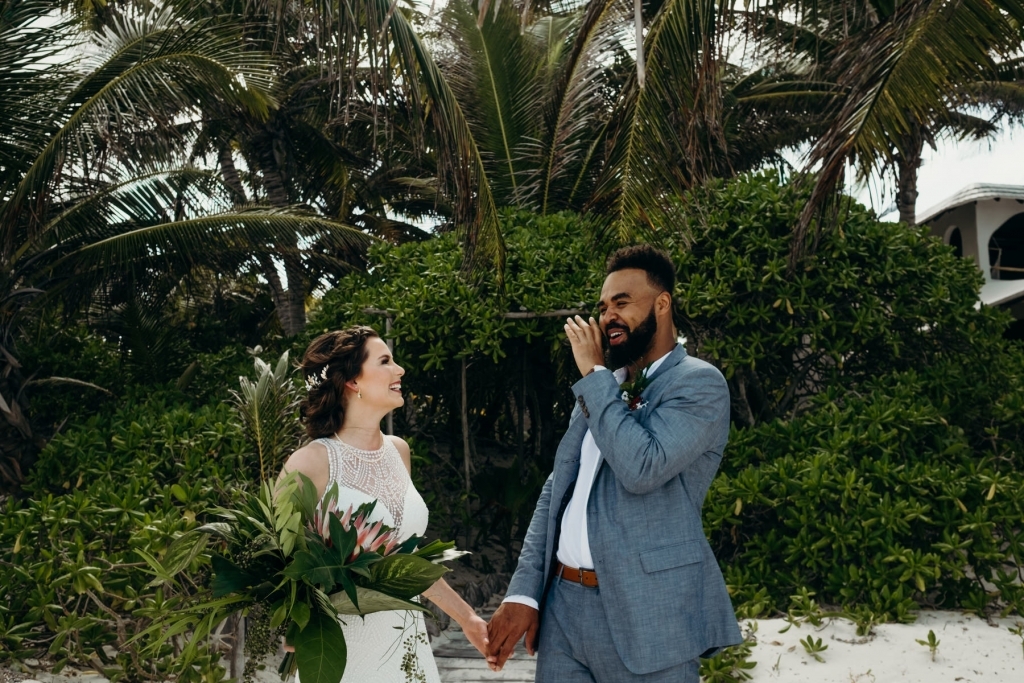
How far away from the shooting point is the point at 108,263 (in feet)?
32.0

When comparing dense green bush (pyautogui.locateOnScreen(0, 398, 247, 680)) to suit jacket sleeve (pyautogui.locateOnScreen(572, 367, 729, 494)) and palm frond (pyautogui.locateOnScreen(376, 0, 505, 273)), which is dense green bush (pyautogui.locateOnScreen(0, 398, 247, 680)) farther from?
suit jacket sleeve (pyautogui.locateOnScreen(572, 367, 729, 494))

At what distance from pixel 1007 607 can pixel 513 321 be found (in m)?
4.20

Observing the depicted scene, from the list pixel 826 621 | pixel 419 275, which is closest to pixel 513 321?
pixel 419 275

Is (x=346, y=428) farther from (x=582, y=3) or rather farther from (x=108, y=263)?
(x=582, y=3)

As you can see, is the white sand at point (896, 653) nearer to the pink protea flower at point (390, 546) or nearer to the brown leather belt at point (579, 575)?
the brown leather belt at point (579, 575)

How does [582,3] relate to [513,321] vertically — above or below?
above

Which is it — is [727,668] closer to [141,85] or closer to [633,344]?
[633,344]

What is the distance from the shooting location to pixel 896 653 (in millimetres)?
5883

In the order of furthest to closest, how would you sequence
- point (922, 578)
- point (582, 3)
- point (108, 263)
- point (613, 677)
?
point (582, 3), point (108, 263), point (922, 578), point (613, 677)

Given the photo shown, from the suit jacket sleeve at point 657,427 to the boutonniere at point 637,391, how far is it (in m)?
0.11

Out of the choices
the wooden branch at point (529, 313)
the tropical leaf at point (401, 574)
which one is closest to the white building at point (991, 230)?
the wooden branch at point (529, 313)

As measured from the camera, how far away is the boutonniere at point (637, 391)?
3152mm

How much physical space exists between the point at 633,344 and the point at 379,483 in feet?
4.36

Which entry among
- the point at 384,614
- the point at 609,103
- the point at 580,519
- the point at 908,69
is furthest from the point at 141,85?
the point at 580,519
